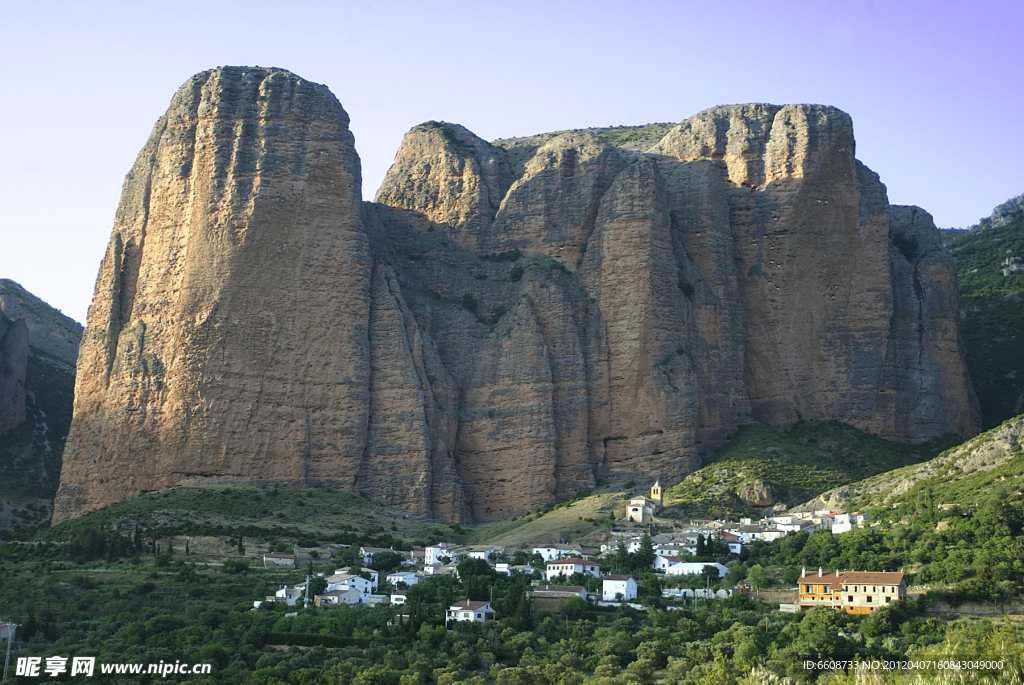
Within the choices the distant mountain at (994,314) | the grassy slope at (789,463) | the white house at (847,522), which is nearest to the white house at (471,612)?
the white house at (847,522)

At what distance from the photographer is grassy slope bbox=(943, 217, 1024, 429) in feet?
325

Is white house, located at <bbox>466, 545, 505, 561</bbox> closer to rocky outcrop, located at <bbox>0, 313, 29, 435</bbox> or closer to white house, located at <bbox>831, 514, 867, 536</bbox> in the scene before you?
white house, located at <bbox>831, 514, 867, 536</bbox>

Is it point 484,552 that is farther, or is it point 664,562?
point 484,552

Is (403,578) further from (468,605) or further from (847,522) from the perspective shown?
(847,522)

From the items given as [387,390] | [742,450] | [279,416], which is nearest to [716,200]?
[742,450]

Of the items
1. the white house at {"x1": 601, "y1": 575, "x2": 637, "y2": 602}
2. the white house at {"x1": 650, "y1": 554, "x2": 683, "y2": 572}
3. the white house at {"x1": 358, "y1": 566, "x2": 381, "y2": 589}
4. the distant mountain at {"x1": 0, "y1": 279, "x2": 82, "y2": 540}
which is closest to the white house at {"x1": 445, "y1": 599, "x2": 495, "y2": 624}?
the white house at {"x1": 601, "y1": 575, "x2": 637, "y2": 602}

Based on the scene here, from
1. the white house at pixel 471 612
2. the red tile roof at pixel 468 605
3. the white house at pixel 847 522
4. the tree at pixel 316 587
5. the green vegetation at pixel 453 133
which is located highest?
the green vegetation at pixel 453 133

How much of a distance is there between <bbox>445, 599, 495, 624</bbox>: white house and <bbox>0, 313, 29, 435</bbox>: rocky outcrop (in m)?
48.6

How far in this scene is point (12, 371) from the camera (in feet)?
330

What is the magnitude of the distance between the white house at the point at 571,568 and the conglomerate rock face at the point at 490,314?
19614 mm

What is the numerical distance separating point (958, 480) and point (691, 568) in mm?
13771

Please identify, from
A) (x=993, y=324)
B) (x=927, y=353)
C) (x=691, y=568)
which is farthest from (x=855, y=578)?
(x=993, y=324)

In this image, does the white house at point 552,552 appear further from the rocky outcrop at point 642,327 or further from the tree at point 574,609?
the rocky outcrop at point 642,327

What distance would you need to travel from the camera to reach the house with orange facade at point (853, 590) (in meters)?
59.1
